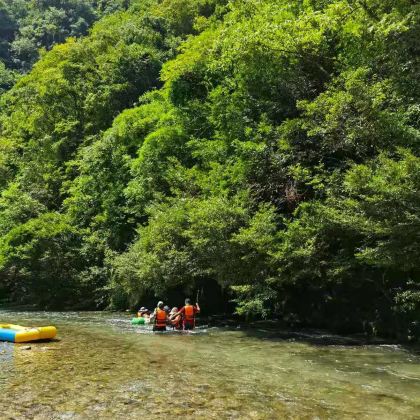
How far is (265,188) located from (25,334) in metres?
10.2

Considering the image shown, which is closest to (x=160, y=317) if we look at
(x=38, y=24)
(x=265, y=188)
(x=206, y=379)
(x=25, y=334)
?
(x=25, y=334)

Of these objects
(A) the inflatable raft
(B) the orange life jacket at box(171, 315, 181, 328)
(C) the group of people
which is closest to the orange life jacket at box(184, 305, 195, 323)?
(C) the group of people

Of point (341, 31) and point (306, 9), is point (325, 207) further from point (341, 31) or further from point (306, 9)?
point (306, 9)

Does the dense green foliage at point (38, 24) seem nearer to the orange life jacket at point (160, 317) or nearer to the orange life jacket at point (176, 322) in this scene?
the orange life jacket at point (176, 322)

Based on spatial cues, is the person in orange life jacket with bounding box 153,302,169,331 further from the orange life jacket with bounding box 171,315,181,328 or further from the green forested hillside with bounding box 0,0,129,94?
the green forested hillside with bounding box 0,0,129,94

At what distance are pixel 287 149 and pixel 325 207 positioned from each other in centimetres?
481

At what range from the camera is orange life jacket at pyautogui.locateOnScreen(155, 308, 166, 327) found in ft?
57.7

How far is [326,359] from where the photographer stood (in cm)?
1222

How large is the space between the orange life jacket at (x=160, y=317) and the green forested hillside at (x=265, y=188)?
2.37m

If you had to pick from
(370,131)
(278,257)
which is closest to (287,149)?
(370,131)

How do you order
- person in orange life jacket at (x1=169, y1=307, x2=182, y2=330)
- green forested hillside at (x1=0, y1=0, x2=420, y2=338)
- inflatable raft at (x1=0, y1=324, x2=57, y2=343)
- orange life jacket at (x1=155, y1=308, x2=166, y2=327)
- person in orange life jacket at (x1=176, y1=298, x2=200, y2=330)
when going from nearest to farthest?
1. inflatable raft at (x1=0, y1=324, x2=57, y2=343)
2. green forested hillside at (x1=0, y1=0, x2=420, y2=338)
3. orange life jacket at (x1=155, y1=308, x2=166, y2=327)
4. person in orange life jacket at (x1=176, y1=298, x2=200, y2=330)
5. person in orange life jacket at (x1=169, y1=307, x2=182, y2=330)

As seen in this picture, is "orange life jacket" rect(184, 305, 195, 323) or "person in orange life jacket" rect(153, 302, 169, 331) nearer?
"person in orange life jacket" rect(153, 302, 169, 331)

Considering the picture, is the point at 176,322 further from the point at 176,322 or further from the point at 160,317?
the point at 160,317

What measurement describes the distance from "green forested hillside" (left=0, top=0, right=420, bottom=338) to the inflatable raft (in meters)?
5.89
